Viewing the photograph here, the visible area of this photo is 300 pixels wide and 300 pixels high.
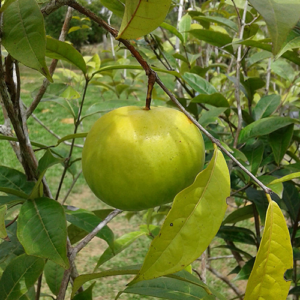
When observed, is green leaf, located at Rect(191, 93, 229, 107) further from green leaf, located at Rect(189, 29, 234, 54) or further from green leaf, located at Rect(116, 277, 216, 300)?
green leaf, located at Rect(116, 277, 216, 300)

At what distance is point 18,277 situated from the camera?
0.73m

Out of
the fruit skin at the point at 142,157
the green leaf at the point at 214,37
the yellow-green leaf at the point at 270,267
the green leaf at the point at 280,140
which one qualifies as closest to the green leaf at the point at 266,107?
the green leaf at the point at 280,140

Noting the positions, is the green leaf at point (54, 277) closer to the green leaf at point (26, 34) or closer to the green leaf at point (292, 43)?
the green leaf at point (26, 34)

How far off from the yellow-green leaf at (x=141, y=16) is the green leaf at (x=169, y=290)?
484mm

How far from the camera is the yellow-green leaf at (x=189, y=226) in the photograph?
0.41 meters

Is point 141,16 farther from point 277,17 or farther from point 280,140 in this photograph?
point 280,140

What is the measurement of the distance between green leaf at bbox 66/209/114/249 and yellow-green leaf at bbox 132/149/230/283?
14.3 inches

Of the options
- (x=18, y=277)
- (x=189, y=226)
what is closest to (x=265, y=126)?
(x=189, y=226)

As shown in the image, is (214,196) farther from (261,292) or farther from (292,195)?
(292,195)

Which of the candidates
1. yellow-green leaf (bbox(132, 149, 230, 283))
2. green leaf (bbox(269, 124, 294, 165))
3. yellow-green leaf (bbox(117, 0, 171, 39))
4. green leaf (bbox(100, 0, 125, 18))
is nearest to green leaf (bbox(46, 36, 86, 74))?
green leaf (bbox(100, 0, 125, 18))

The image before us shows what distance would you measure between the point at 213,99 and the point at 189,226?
73 centimetres

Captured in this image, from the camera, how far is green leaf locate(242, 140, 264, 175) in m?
1.01

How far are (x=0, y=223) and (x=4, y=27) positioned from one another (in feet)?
0.96

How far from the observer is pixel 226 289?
2.44 m
